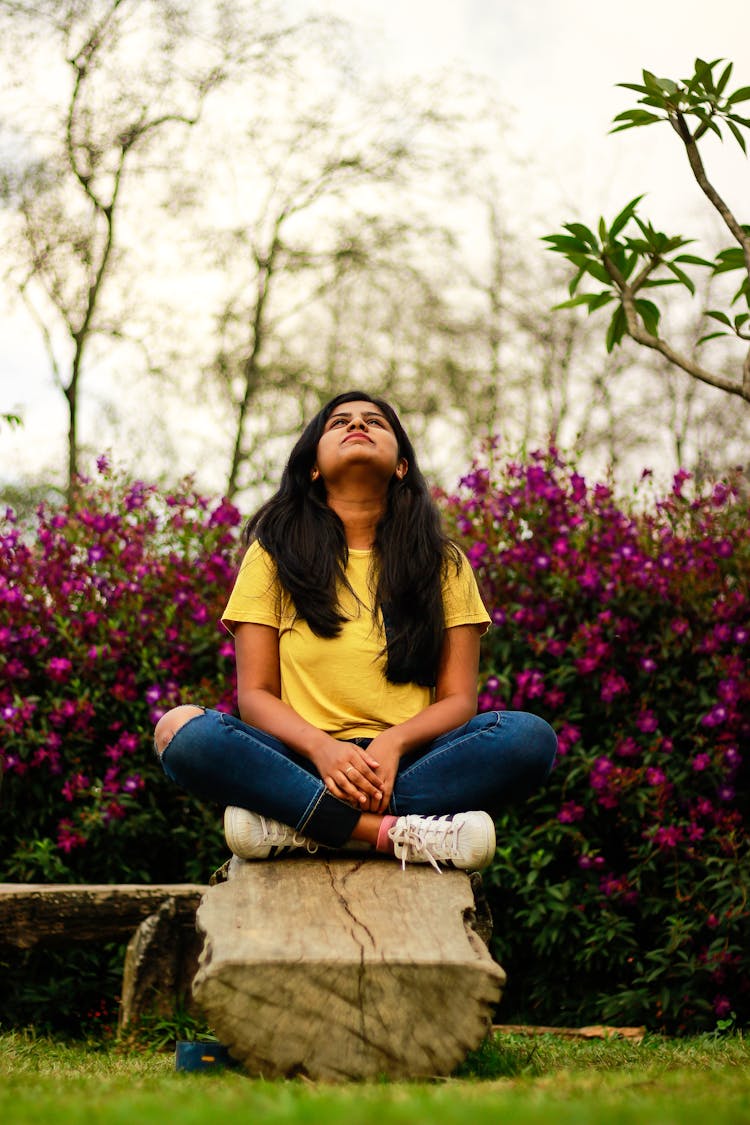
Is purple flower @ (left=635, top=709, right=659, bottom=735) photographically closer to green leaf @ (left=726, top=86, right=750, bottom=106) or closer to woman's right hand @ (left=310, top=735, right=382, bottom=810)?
woman's right hand @ (left=310, top=735, right=382, bottom=810)

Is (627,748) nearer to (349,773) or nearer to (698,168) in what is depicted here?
(349,773)

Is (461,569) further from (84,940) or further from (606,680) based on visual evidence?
(84,940)

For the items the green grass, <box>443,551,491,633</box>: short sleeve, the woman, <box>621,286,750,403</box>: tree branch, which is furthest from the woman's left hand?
<box>621,286,750,403</box>: tree branch

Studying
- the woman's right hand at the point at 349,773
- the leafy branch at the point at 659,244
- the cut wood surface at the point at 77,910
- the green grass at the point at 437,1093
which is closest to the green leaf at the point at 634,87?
the leafy branch at the point at 659,244

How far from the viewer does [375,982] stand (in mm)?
2301

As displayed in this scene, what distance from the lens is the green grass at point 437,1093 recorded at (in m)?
1.50

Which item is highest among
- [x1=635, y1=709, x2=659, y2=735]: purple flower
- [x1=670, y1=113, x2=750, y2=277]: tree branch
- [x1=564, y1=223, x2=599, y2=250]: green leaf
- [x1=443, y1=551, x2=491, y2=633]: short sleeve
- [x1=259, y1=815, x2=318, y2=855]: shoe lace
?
[x1=670, y1=113, x2=750, y2=277]: tree branch

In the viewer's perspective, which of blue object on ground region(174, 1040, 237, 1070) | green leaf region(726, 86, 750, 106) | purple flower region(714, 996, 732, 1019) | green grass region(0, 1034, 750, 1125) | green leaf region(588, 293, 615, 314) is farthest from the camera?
purple flower region(714, 996, 732, 1019)

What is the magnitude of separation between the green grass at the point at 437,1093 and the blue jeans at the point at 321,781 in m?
0.62

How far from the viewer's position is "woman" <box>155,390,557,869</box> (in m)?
2.88

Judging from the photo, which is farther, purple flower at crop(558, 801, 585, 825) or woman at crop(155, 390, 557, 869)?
purple flower at crop(558, 801, 585, 825)

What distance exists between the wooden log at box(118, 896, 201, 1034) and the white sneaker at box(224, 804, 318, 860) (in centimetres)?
103

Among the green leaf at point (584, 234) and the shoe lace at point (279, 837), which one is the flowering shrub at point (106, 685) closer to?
the shoe lace at point (279, 837)

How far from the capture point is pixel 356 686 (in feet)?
10.6
